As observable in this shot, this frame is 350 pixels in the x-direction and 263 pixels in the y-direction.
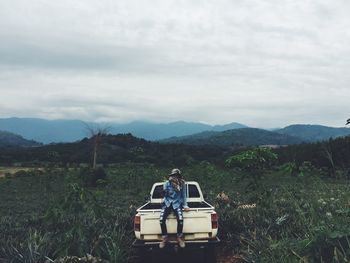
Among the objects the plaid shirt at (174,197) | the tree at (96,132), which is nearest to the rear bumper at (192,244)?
the plaid shirt at (174,197)

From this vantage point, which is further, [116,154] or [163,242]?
[116,154]

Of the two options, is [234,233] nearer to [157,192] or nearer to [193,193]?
[193,193]

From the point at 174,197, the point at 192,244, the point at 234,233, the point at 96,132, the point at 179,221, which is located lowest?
the point at 234,233

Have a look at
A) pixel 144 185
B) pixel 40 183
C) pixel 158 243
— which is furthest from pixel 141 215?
pixel 40 183

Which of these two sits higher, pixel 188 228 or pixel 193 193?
pixel 193 193

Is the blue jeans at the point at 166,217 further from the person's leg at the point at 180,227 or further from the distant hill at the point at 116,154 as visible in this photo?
the distant hill at the point at 116,154

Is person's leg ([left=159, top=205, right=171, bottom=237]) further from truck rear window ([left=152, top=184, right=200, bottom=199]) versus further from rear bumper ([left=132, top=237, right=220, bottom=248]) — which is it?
truck rear window ([left=152, top=184, right=200, bottom=199])

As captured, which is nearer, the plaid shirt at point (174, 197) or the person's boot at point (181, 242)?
the person's boot at point (181, 242)

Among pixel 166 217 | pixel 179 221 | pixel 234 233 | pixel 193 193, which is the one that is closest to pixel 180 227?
pixel 179 221

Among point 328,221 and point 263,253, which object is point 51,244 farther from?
point 328,221

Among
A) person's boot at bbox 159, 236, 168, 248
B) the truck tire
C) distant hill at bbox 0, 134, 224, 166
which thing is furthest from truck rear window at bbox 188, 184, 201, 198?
distant hill at bbox 0, 134, 224, 166

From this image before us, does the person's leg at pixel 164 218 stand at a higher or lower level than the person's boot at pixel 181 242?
higher

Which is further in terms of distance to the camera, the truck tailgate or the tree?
the tree

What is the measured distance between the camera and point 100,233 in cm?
958
